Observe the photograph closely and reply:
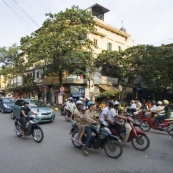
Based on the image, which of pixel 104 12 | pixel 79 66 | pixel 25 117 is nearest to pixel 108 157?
pixel 25 117

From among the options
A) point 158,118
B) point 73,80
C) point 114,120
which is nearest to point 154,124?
point 158,118

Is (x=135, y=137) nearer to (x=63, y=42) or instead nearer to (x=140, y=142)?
(x=140, y=142)

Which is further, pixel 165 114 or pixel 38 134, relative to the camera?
pixel 165 114

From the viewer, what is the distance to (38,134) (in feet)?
23.3

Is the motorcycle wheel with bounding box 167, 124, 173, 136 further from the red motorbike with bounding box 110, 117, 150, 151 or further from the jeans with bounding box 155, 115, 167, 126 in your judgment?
the red motorbike with bounding box 110, 117, 150, 151

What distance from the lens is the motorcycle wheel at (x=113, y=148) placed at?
5205mm

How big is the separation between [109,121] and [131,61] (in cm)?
1835

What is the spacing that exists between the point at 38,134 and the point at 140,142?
3717 mm

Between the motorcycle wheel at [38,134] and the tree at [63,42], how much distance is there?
12076 millimetres

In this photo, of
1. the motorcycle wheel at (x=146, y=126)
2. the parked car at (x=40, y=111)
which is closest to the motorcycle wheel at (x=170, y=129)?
the motorcycle wheel at (x=146, y=126)

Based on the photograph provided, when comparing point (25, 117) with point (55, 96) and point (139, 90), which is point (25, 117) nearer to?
point (55, 96)

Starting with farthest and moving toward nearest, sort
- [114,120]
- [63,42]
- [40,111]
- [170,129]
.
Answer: [63,42]
[40,111]
[170,129]
[114,120]

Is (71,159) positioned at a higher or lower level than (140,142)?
lower

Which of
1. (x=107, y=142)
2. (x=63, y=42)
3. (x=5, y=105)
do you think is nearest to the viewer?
(x=107, y=142)
